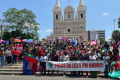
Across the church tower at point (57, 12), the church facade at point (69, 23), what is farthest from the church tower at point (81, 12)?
the church tower at point (57, 12)

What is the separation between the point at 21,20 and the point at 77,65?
29900mm

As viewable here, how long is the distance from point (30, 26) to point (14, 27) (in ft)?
14.9

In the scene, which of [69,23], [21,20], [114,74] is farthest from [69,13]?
[114,74]

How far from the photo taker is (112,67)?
30.6 feet

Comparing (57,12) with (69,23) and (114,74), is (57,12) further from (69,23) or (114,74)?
(114,74)

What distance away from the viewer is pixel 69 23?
5888cm

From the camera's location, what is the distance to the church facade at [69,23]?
188 ft

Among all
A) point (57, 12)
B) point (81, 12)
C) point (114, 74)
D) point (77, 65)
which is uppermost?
point (57, 12)

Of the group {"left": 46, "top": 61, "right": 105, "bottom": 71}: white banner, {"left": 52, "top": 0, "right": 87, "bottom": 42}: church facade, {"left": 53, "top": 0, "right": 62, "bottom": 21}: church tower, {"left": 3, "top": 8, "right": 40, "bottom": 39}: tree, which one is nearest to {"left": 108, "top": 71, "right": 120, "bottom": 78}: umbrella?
{"left": 46, "top": 61, "right": 105, "bottom": 71}: white banner

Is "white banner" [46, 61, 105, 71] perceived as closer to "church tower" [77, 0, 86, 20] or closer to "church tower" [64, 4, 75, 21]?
"church tower" [77, 0, 86, 20]

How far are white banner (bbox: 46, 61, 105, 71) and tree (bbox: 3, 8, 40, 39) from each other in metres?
28.6

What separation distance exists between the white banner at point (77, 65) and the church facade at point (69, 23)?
47.4 metres

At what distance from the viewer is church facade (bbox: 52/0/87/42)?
5716 cm

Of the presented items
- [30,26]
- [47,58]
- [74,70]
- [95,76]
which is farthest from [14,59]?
[30,26]
